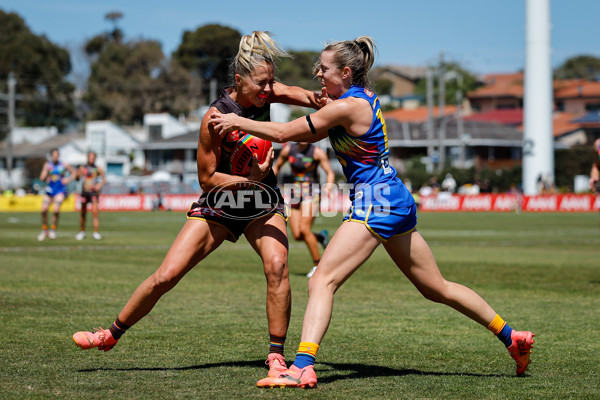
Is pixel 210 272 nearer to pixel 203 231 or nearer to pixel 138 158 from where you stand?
pixel 203 231

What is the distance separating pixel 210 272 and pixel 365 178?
28.5ft

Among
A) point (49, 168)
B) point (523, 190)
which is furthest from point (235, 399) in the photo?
point (523, 190)

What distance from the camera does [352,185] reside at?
598 centimetres

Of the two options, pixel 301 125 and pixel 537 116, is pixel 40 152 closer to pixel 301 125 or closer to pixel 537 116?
pixel 537 116

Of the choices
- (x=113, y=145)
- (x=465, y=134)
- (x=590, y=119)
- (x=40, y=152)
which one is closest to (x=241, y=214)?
(x=465, y=134)

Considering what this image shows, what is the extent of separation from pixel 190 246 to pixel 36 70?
3656 inches

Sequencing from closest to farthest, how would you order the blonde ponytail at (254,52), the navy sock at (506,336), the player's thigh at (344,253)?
the player's thigh at (344,253) → the blonde ponytail at (254,52) → the navy sock at (506,336)

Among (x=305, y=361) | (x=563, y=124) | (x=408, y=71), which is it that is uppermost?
(x=408, y=71)

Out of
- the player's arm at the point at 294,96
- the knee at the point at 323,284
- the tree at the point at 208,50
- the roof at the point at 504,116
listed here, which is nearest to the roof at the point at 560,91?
the roof at the point at 504,116

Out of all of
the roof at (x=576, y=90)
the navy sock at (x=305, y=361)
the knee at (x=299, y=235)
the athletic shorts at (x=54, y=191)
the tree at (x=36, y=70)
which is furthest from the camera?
the roof at (x=576, y=90)

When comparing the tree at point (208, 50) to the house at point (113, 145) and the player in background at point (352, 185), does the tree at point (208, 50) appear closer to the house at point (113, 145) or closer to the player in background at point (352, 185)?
the house at point (113, 145)

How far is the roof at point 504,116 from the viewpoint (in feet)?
354

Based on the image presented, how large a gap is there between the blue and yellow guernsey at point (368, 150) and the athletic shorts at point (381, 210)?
0.15 ft

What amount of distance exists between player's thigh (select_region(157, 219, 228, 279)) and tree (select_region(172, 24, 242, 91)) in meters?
93.2
